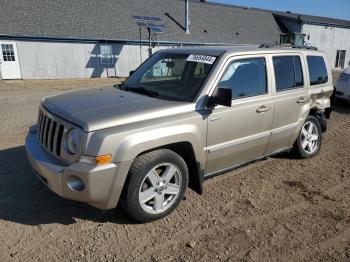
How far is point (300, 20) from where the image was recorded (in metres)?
35.2

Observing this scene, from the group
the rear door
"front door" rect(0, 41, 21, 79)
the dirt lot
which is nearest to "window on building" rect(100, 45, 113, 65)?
"front door" rect(0, 41, 21, 79)

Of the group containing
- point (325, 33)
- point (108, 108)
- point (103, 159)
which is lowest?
point (103, 159)

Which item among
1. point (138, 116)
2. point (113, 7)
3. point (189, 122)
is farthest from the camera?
point (113, 7)

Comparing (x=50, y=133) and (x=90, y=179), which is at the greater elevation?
(x=50, y=133)

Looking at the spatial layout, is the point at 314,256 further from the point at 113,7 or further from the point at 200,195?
the point at 113,7

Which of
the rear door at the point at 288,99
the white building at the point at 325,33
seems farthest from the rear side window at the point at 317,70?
the white building at the point at 325,33

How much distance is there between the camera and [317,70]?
5.77 meters

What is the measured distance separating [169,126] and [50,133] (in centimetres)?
127

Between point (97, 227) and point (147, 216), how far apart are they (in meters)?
0.54

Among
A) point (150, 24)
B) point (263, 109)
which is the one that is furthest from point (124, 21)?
point (263, 109)

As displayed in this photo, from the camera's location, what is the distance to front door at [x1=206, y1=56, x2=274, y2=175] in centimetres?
412

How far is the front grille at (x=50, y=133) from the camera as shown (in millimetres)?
3529

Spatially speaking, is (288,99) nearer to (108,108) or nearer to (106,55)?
(108,108)

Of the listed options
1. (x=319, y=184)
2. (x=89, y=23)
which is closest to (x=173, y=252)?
(x=319, y=184)
